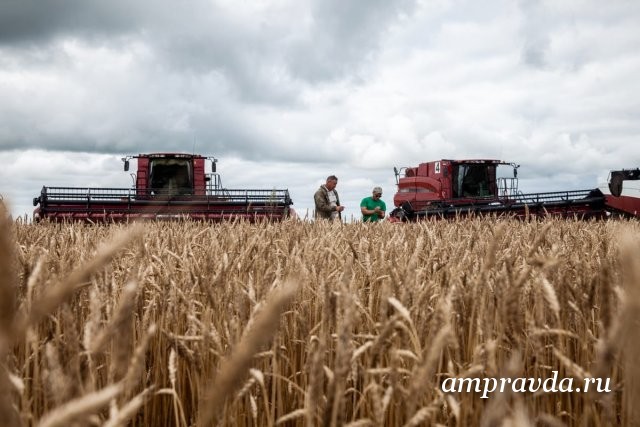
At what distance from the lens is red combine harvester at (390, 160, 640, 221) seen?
13680 mm

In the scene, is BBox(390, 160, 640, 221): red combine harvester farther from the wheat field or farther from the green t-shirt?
the wheat field

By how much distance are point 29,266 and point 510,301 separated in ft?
4.57

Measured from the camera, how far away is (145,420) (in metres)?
1.87

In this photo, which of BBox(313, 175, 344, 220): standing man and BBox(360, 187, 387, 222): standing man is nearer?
BBox(313, 175, 344, 220): standing man

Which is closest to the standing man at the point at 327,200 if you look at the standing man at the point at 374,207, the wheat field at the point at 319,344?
the standing man at the point at 374,207

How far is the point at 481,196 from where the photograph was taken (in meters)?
17.8

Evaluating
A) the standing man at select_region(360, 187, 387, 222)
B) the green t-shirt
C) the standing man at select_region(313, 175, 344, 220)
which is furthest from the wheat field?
the green t-shirt

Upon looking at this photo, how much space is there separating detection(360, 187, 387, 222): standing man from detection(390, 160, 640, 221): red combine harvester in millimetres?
1704

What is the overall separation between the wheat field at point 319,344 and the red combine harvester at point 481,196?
432 inches

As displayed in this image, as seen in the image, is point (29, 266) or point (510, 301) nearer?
point (510, 301)

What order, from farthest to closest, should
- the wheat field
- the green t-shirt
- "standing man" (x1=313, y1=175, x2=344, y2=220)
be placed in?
the green t-shirt < "standing man" (x1=313, y1=175, x2=344, y2=220) < the wheat field

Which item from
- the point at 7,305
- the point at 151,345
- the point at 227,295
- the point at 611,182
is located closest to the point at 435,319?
the point at 7,305

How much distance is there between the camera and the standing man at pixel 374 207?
12.2 m

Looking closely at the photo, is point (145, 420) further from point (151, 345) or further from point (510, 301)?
point (510, 301)
